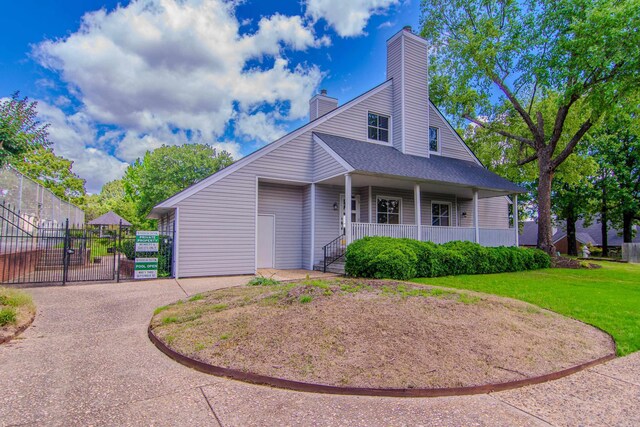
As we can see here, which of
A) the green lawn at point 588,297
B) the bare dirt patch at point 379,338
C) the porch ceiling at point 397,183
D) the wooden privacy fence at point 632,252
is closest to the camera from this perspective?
the bare dirt patch at point 379,338

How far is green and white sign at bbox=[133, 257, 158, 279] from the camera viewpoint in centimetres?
1041

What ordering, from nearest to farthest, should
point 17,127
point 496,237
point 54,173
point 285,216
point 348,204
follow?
point 17,127, point 348,204, point 285,216, point 496,237, point 54,173

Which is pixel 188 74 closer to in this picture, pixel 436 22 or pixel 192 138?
pixel 436 22

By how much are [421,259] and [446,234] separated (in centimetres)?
413

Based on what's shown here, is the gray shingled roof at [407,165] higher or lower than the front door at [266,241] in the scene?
higher

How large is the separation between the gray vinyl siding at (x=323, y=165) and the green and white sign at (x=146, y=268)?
6399 mm

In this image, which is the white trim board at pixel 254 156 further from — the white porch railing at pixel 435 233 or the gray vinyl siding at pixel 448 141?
the white porch railing at pixel 435 233

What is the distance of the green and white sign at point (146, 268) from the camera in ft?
34.1

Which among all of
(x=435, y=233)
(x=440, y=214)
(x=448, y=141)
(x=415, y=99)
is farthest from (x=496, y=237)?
(x=415, y=99)

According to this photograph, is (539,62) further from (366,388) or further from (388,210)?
(366,388)

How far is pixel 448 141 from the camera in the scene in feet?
58.3

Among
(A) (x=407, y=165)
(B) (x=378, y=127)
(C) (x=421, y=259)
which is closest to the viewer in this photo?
(C) (x=421, y=259)

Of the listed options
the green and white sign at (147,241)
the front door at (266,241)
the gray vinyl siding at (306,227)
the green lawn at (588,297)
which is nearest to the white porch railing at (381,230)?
the gray vinyl siding at (306,227)

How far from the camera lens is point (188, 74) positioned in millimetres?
17938
